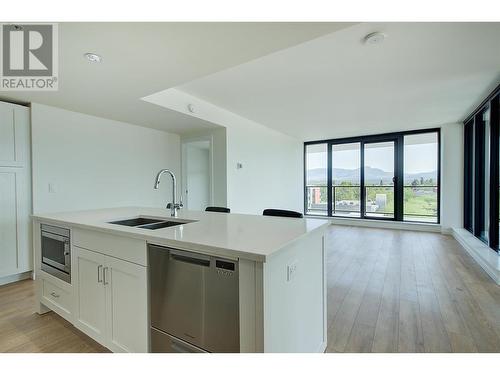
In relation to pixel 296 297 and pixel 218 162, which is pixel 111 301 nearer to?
pixel 296 297

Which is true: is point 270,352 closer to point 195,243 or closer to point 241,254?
point 241,254

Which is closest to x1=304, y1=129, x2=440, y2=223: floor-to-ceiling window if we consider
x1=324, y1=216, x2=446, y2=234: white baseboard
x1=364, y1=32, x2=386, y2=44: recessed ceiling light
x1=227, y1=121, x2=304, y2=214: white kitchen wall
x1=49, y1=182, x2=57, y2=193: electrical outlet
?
x1=324, y1=216, x2=446, y2=234: white baseboard

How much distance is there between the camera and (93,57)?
1.99 meters

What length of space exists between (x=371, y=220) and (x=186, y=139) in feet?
16.9

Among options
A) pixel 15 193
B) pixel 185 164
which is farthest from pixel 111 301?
pixel 185 164

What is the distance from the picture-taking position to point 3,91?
2639 millimetres

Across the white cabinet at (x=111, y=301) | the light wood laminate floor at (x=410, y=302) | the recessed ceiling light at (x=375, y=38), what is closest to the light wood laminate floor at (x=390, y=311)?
the light wood laminate floor at (x=410, y=302)

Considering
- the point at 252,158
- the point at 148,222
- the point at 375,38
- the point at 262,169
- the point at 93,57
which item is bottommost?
the point at 148,222

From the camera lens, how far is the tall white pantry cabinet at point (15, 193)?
2.86 meters

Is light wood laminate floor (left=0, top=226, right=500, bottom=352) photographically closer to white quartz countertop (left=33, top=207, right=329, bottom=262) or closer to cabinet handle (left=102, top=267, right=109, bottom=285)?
cabinet handle (left=102, top=267, right=109, bottom=285)

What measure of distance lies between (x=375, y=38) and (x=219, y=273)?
7.65 feet

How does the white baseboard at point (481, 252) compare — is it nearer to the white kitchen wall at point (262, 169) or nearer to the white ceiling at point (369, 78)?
the white ceiling at point (369, 78)

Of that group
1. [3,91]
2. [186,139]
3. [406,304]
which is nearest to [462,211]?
[406,304]

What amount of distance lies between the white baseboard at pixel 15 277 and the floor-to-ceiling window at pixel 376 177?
6593 millimetres
